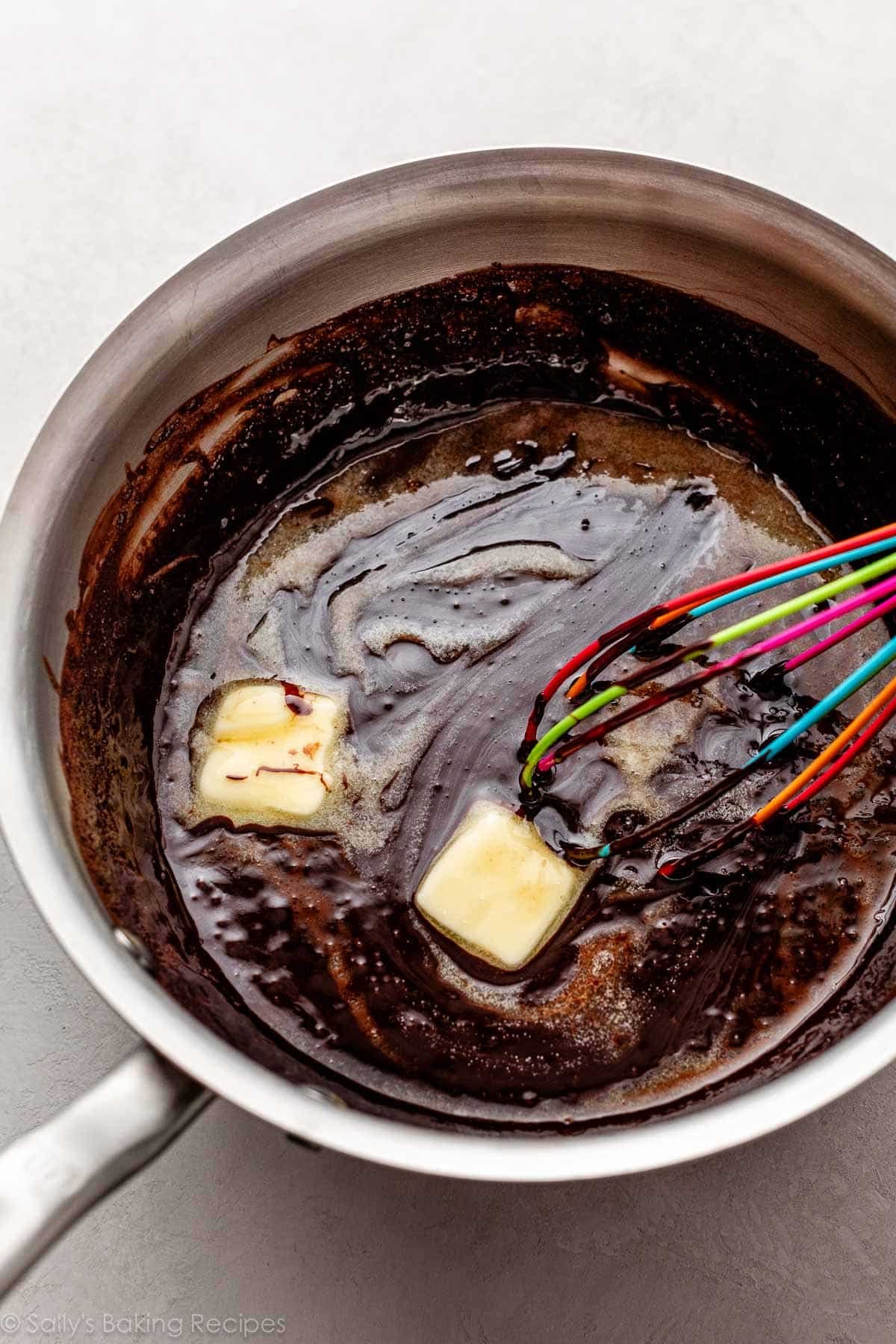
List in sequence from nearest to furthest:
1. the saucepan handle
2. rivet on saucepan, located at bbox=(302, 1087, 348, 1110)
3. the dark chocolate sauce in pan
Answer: the saucepan handle
rivet on saucepan, located at bbox=(302, 1087, 348, 1110)
the dark chocolate sauce in pan

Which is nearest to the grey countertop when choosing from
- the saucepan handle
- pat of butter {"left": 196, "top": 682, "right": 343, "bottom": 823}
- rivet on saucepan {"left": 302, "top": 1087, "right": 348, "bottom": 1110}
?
rivet on saucepan {"left": 302, "top": 1087, "right": 348, "bottom": 1110}

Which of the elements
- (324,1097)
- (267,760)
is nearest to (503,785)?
(267,760)

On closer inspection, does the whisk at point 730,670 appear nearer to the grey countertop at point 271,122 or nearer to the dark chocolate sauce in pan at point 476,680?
the dark chocolate sauce in pan at point 476,680

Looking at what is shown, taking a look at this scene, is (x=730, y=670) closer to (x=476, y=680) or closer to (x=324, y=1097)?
(x=476, y=680)

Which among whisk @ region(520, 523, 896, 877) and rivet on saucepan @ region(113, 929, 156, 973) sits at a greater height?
rivet on saucepan @ region(113, 929, 156, 973)

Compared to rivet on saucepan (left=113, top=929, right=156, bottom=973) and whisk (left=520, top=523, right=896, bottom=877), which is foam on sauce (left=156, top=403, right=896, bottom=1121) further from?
rivet on saucepan (left=113, top=929, right=156, bottom=973)

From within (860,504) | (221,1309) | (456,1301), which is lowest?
(456,1301)

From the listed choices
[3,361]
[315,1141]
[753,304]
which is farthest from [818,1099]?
[3,361]

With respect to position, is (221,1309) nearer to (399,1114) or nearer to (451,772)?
(399,1114)
